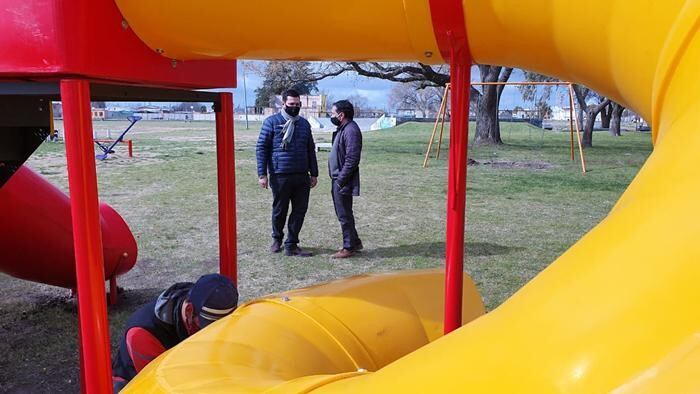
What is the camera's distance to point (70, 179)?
1938 millimetres

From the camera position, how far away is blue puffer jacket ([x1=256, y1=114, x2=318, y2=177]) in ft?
20.6

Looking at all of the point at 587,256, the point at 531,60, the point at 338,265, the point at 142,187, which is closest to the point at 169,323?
the point at 531,60

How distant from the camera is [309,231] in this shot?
24.2 ft

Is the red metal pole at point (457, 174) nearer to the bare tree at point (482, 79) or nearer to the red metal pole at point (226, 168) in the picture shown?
the red metal pole at point (226, 168)

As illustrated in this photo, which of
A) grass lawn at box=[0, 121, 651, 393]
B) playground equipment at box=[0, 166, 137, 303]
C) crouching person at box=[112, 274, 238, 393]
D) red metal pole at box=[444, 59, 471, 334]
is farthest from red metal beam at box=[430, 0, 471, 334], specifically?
playground equipment at box=[0, 166, 137, 303]

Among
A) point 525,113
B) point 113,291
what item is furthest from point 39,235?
point 525,113

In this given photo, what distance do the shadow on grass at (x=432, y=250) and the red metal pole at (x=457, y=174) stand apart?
14.9ft

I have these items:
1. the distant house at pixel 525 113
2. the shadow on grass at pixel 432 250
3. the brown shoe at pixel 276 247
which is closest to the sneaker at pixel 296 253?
the brown shoe at pixel 276 247

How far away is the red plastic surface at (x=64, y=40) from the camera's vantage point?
1818mm

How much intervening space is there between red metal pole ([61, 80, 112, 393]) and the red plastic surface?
0.07 metres

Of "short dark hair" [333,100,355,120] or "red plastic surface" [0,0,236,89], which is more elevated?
"red plastic surface" [0,0,236,89]

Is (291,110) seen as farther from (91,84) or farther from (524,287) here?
(524,287)

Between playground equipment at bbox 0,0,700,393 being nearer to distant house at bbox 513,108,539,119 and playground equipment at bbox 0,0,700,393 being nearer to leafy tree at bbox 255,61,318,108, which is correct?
leafy tree at bbox 255,61,318,108

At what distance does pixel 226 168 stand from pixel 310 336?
39.9 inches
